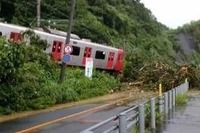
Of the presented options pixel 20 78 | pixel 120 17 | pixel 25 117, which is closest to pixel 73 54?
pixel 20 78

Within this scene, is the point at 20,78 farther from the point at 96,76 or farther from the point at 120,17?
the point at 120,17

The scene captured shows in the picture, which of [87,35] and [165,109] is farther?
[87,35]

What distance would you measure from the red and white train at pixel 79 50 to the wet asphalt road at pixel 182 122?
13253mm

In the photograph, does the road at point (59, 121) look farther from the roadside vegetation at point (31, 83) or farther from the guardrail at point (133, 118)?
the guardrail at point (133, 118)

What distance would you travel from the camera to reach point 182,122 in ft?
58.0

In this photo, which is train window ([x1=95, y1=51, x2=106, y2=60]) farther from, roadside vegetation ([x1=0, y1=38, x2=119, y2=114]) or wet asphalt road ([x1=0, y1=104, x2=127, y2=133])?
wet asphalt road ([x1=0, y1=104, x2=127, y2=133])

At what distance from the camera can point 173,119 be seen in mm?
18453

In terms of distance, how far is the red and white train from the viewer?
32.4 m

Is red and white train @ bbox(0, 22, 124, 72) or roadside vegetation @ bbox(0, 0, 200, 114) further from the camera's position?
red and white train @ bbox(0, 22, 124, 72)

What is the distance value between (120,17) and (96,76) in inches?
1522

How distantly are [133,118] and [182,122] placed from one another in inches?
187

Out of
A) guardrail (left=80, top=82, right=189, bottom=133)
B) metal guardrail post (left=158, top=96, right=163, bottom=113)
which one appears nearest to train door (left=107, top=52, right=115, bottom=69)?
guardrail (left=80, top=82, right=189, bottom=133)

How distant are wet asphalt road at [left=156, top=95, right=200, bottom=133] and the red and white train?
43.5ft

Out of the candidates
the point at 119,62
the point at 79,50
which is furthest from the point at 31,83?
the point at 119,62
